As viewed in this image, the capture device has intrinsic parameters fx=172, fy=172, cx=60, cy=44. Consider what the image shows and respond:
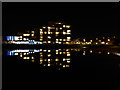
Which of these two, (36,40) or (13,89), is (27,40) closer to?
(36,40)

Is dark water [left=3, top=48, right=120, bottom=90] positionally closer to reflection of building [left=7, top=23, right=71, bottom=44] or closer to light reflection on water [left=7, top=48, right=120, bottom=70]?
light reflection on water [left=7, top=48, right=120, bottom=70]

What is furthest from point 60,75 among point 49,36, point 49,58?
point 49,36

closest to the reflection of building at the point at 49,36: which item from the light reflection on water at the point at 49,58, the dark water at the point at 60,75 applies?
the light reflection on water at the point at 49,58

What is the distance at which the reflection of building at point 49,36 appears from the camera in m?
39.5

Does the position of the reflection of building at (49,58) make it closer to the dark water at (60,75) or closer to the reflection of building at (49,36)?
the dark water at (60,75)

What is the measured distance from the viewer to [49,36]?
40.8 metres

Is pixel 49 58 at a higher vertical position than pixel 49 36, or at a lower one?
lower

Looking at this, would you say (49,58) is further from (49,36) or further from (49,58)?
(49,36)

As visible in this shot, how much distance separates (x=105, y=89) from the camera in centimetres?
355

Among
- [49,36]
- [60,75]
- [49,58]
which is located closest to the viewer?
[60,75]

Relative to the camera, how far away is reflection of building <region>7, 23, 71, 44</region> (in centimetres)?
3950

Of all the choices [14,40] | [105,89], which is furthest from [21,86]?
[14,40]
